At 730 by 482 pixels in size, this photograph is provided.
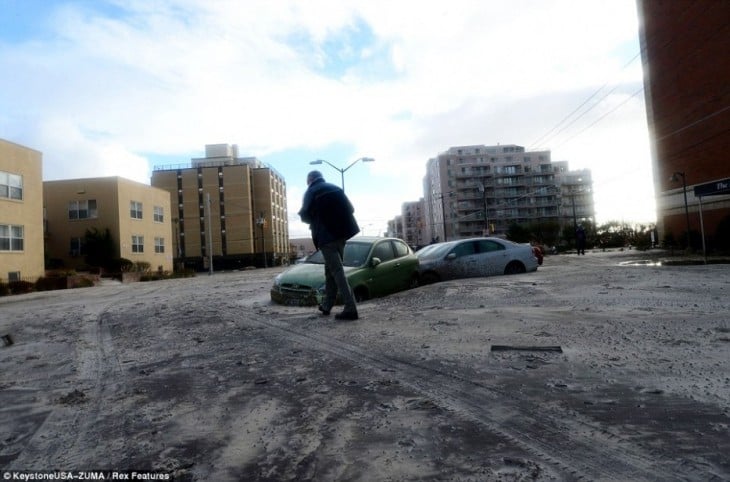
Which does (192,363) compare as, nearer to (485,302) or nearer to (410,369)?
(410,369)

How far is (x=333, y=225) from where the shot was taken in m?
5.72

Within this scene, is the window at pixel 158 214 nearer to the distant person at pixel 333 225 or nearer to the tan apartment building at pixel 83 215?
the tan apartment building at pixel 83 215

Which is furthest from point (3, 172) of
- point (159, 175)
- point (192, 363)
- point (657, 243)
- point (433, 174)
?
point (433, 174)

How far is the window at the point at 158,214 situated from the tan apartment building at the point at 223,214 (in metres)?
37.7

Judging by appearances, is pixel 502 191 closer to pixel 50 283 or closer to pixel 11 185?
pixel 50 283

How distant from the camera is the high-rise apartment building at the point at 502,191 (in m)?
102

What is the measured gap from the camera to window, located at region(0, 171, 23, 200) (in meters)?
24.7

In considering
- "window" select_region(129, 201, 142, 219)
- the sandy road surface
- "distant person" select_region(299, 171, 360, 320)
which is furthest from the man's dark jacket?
"window" select_region(129, 201, 142, 219)

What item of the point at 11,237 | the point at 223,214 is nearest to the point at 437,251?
the point at 11,237

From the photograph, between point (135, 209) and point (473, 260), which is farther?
point (135, 209)

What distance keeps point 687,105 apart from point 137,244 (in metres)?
44.0

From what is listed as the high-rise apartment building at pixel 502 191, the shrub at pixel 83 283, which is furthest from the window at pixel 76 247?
the high-rise apartment building at pixel 502 191

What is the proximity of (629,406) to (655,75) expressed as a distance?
3998 centimetres

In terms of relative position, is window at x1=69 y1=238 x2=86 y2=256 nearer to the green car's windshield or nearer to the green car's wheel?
the green car's windshield
